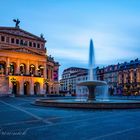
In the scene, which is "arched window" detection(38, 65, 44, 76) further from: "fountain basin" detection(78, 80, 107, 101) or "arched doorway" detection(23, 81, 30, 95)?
"fountain basin" detection(78, 80, 107, 101)

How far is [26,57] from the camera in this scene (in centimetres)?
7962

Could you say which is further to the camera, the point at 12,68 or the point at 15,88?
the point at 12,68

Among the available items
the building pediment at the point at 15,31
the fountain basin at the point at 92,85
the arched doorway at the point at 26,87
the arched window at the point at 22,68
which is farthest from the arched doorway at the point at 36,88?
the fountain basin at the point at 92,85

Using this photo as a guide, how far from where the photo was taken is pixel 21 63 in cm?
7906

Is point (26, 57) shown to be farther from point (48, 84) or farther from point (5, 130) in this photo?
point (5, 130)

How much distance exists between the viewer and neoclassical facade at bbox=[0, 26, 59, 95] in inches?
2911

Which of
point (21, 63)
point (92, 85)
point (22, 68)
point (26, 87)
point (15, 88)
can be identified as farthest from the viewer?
point (22, 68)

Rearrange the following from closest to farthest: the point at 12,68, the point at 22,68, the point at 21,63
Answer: the point at 12,68, the point at 21,63, the point at 22,68

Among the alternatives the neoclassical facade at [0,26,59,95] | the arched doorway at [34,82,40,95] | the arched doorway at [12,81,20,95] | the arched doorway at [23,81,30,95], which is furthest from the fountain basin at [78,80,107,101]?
the arched doorway at [34,82,40,95]

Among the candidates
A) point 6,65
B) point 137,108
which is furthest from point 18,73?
point 137,108

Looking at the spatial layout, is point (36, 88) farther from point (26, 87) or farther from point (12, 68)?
point (12, 68)

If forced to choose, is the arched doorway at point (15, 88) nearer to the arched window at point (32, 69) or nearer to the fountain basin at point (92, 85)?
the arched window at point (32, 69)

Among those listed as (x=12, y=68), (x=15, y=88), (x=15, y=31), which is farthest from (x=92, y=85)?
(x=15, y=31)

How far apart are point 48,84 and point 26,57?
1504 centimetres
